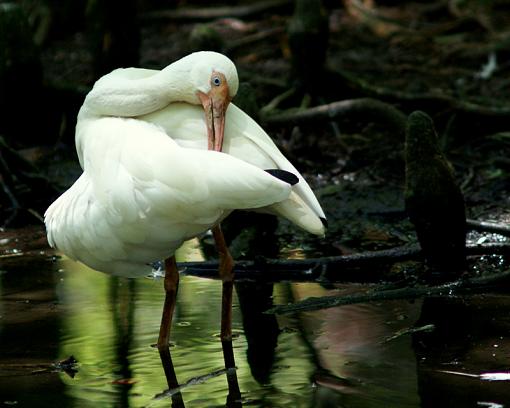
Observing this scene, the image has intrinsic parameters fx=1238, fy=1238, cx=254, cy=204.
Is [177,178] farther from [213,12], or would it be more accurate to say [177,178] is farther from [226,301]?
[213,12]

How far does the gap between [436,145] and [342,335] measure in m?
1.41

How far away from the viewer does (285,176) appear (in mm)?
5562

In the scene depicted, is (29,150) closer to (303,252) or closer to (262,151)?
(303,252)

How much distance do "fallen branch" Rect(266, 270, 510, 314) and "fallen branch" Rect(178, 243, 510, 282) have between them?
21.2 inches

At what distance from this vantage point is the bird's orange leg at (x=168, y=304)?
19.7 feet

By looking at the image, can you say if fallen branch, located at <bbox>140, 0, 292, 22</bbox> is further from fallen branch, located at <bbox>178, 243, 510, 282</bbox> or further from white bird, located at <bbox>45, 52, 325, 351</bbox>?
white bird, located at <bbox>45, 52, 325, 351</bbox>

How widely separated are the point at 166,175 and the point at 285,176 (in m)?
0.55

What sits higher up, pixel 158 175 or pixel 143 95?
pixel 143 95

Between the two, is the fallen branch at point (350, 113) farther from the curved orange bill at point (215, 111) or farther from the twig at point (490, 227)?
the curved orange bill at point (215, 111)

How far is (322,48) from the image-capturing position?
10.7m

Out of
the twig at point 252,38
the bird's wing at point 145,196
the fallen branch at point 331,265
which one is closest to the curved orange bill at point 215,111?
the bird's wing at point 145,196

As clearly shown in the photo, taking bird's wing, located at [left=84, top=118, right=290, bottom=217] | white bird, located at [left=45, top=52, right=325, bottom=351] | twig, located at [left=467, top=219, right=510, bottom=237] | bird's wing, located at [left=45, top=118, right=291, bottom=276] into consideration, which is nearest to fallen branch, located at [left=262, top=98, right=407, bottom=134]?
twig, located at [left=467, top=219, right=510, bottom=237]

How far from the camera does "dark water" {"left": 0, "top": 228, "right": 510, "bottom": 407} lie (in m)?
5.20

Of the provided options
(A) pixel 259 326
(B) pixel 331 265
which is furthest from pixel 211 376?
(B) pixel 331 265
